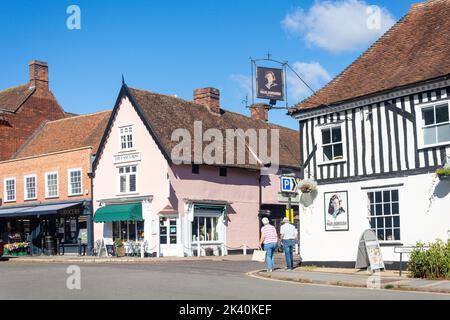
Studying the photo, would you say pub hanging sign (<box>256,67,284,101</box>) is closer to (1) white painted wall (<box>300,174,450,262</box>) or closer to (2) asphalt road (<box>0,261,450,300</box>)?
(1) white painted wall (<box>300,174,450,262</box>)

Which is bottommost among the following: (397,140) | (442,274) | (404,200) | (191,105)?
(442,274)

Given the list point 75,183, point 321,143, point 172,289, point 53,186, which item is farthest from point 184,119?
point 172,289

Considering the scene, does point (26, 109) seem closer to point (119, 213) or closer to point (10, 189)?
point (10, 189)

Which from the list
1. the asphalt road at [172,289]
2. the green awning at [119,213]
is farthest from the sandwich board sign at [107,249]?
the asphalt road at [172,289]

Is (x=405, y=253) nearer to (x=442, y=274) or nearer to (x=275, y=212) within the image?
(x=442, y=274)

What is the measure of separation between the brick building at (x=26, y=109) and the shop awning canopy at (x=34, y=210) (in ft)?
19.6

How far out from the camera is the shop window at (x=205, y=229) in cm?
3616

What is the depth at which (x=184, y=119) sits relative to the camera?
38312 millimetres

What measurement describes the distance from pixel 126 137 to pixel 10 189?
11.5m

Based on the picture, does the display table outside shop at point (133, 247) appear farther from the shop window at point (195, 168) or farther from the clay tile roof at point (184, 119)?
the clay tile roof at point (184, 119)

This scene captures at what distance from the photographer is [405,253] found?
20203 mm

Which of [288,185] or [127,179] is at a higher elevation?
[127,179]
